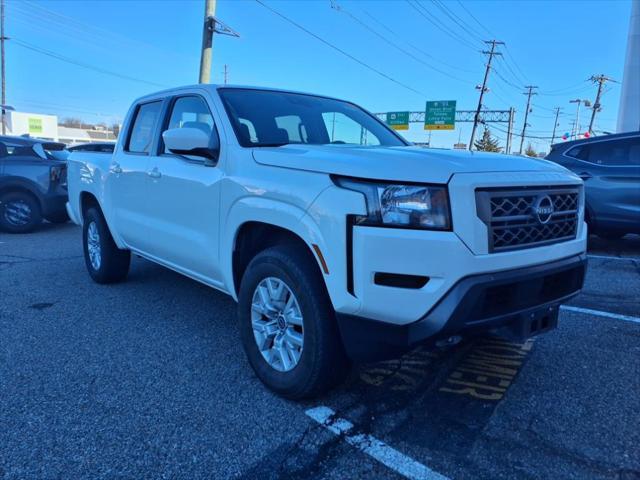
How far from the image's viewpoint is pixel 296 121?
3.84m

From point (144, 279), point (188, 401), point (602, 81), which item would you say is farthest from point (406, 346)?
point (602, 81)

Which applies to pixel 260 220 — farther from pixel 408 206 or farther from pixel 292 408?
pixel 292 408

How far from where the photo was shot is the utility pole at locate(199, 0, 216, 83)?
14.1 meters

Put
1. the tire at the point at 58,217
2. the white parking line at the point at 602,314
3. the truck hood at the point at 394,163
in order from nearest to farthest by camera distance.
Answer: the truck hood at the point at 394,163 → the white parking line at the point at 602,314 → the tire at the point at 58,217

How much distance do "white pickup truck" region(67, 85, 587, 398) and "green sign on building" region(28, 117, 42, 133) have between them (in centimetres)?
5879

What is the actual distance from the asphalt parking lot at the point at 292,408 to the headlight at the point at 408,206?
3.72ft

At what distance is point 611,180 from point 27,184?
10.2 m

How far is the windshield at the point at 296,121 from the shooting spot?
3506 millimetres

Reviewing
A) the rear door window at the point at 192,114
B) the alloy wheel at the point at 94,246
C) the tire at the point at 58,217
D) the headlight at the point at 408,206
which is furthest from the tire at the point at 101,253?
the tire at the point at 58,217

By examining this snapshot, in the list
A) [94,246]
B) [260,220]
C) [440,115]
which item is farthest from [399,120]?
[260,220]

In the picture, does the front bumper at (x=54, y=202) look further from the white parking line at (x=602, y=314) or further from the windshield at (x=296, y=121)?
the white parking line at (x=602, y=314)

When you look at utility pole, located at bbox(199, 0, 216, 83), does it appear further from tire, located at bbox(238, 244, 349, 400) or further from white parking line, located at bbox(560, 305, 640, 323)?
tire, located at bbox(238, 244, 349, 400)

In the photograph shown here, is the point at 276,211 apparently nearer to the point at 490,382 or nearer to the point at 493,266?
the point at 493,266

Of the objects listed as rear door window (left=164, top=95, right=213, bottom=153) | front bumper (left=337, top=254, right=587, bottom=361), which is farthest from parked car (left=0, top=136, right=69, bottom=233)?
front bumper (left=337, top=254, right=587, bottom=361)
